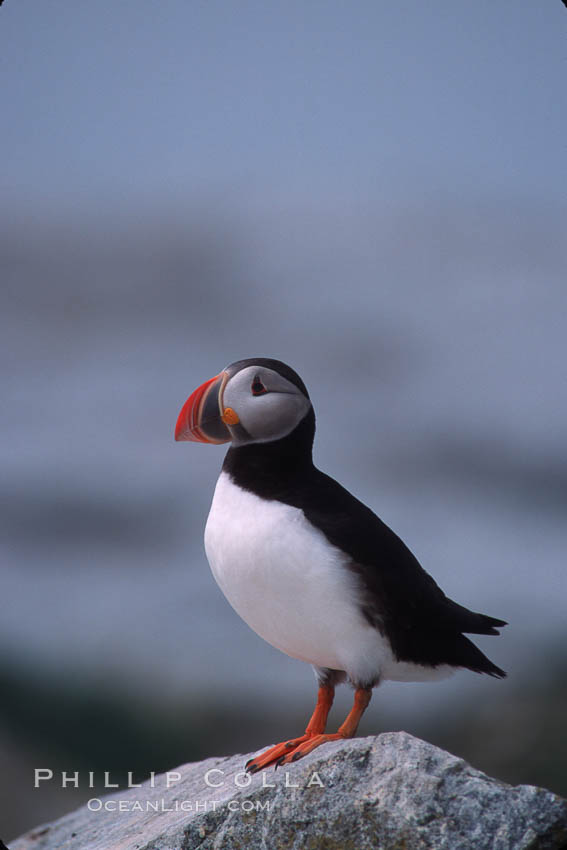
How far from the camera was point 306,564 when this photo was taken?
2.33 meters

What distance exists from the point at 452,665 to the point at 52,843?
5.42 feet

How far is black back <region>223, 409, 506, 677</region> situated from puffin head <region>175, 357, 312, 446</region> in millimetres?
40

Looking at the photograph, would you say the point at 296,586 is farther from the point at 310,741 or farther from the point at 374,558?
the point at 310,741

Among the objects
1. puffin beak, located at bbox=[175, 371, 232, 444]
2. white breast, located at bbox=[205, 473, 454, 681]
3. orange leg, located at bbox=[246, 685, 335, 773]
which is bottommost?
orange leg, located at bbox=[246, 685, 335, 773]

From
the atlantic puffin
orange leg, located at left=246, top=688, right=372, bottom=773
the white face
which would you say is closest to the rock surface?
orange leg, located at left=246, top=688, right=372, bottom=773

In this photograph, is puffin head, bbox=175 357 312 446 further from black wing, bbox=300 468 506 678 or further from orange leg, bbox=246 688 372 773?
orange leg, bbox=246 688 372 773

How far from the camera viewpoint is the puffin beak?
2521mm

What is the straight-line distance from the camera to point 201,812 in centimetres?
233

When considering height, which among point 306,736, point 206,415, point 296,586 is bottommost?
point 306,736

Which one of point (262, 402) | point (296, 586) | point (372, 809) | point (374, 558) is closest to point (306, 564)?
point (296, 586)

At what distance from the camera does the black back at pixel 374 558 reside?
2385 millimetres

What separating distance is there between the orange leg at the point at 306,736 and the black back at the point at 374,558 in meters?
0.31

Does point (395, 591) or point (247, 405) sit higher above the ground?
point (247, 405)

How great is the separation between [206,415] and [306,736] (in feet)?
3.17
